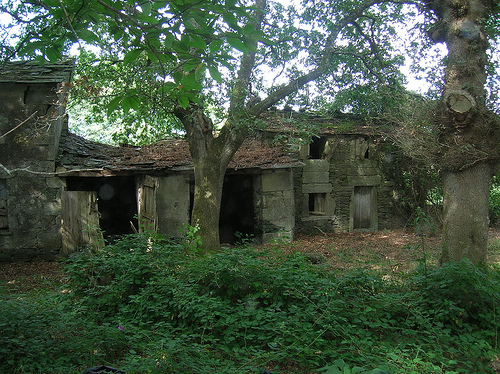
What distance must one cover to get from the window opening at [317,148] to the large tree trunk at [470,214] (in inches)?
352

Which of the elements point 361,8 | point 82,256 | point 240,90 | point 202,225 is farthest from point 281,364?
point 361,8

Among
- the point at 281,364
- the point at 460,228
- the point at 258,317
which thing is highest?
the point at 460,228

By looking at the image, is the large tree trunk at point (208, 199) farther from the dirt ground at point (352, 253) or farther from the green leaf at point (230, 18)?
the green leaf at point (230, 18)

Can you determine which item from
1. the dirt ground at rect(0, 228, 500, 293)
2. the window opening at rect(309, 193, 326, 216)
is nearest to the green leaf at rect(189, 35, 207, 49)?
the dirt ground at rect(0, 228, 500, 293)

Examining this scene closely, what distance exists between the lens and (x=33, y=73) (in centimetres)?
1019

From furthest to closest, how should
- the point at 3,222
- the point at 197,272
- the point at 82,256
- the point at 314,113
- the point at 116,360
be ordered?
1. the point at 314,113
2. the point at 3,222
3. the point at 82,256
4. the point at 197,272
5. the point at 116,360

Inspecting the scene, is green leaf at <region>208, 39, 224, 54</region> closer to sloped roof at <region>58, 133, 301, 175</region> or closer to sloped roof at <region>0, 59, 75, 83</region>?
sloped roof at <region>58, 133, 301, 175</region>

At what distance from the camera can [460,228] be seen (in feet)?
18.9

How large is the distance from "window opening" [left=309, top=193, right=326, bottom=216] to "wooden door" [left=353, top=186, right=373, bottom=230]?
1.20 metres

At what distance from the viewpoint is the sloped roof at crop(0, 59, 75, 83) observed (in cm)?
974

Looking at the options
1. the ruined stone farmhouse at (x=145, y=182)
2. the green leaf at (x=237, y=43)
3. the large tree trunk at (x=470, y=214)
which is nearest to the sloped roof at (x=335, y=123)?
the ruined stone farmhouse at (x=145, y=182)

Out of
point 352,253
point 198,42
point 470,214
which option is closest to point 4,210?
point 352,253

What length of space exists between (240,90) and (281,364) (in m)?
6.58

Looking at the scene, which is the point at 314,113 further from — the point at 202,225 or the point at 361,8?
the point at 202,225
